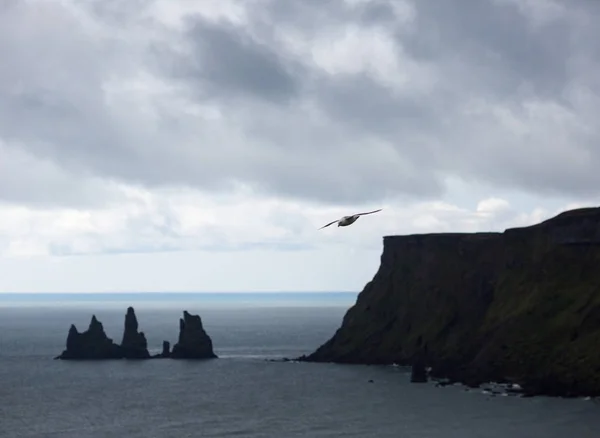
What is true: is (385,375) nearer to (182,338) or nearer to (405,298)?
(405,298)

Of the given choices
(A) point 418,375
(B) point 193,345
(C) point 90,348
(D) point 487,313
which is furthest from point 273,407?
(C) point 90,348

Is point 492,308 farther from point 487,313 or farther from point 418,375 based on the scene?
point 418,375

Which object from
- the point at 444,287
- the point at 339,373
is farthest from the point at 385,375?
the point at 444,287

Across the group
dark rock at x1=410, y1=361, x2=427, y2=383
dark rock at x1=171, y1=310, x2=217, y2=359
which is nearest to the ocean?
dark rock at x1=410, y1=361, x2=427, y2=383

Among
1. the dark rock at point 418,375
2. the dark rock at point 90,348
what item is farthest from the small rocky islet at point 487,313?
the dark rock at point 90,348

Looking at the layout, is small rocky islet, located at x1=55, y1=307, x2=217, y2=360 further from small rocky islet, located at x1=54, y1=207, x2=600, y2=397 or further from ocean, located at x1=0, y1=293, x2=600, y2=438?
ocean, located at x1=0, y1=293, x2=600, y2=438

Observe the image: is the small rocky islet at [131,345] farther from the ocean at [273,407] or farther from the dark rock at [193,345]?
Answer: the ocean at [273,407]
